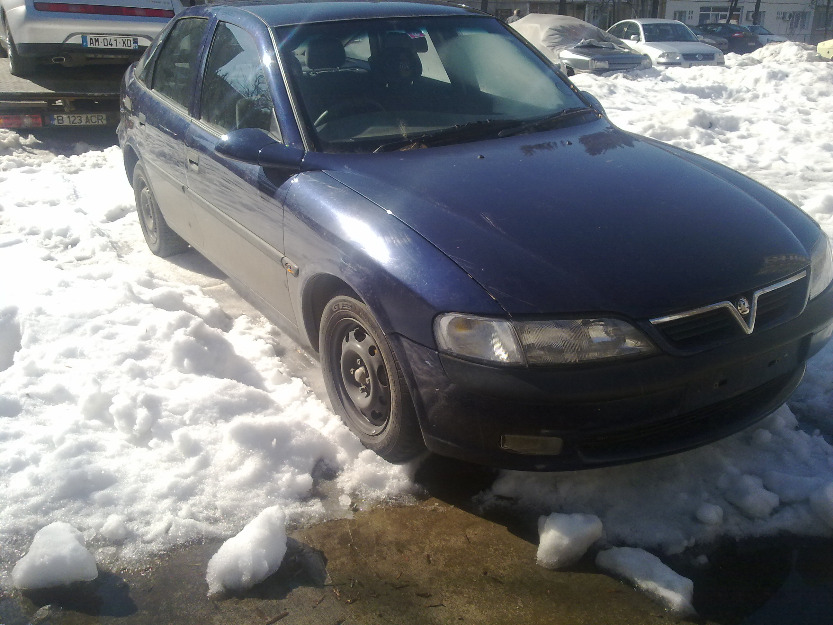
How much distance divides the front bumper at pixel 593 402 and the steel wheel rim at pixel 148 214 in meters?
3.23

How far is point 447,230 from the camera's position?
2721mm

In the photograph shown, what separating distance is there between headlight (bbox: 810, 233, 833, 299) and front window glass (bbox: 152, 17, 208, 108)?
319cm

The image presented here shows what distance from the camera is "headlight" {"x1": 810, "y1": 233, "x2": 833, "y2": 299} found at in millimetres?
2912

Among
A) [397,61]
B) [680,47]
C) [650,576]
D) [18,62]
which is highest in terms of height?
[397,61]

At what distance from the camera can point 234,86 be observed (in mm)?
3867

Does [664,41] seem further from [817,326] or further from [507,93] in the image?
[817,326]

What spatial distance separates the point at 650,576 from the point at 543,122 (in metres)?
2.16

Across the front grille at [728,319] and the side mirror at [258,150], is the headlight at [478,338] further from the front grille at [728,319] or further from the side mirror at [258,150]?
the side mirror at [258,150]

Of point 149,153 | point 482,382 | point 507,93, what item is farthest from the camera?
point 149,153

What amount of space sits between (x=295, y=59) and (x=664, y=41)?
15.6 meters

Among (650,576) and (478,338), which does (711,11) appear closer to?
(478,338)

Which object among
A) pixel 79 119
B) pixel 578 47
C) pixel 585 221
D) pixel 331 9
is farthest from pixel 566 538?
pixel 578 47

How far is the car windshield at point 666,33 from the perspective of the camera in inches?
684

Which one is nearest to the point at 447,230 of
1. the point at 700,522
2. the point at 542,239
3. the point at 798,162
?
the point at 542,239
